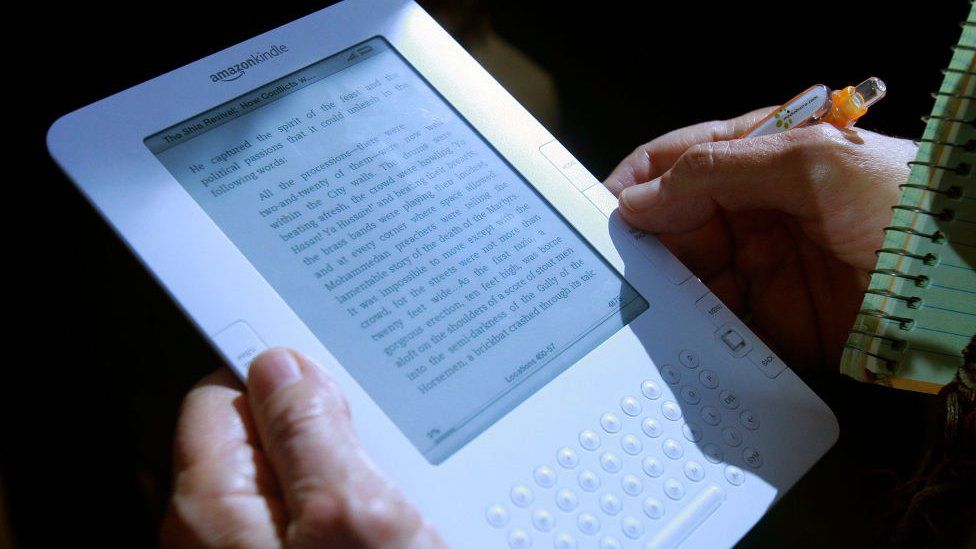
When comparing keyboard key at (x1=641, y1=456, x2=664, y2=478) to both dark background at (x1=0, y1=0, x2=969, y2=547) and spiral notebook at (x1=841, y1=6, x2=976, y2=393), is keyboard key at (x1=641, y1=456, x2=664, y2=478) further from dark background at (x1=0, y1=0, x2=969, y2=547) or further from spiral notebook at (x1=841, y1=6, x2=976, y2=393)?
dark background at (x1=0, y1=0, x2=969, y2=547)

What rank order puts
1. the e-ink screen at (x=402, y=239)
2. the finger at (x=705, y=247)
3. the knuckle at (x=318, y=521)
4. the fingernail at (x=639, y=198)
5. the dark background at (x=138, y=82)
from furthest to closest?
the dark background at (x=138, y=82) < the finger at (x=705, y=247) < the fingernail at (x=639, y=198) < the e-ink screen at (x=402, y=239) < the knuckle at (x=318, y=521)

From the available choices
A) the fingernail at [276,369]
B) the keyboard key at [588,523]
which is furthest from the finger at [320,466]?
the keyboard key at [588,523]

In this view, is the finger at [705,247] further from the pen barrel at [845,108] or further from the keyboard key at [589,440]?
the keyboard key at [589,440]

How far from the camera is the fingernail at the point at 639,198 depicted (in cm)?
74

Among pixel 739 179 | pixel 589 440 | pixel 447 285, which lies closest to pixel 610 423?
pixel 589 440

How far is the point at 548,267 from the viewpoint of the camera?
2.27ft

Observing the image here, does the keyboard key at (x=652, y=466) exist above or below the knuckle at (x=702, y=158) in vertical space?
below

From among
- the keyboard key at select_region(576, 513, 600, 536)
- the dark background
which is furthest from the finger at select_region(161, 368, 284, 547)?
the dark background

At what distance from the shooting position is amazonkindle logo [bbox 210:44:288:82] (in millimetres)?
680

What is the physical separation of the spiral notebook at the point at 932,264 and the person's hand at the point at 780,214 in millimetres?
82

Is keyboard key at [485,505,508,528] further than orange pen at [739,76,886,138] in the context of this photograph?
No

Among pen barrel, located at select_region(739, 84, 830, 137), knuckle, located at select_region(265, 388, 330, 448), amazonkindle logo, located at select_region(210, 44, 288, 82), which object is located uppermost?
amazonkindle logo, located at select_region(210, 44, 288, 82)

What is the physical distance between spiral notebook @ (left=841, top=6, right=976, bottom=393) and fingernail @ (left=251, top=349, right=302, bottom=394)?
50 cm

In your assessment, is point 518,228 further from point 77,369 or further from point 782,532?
point 77,369
